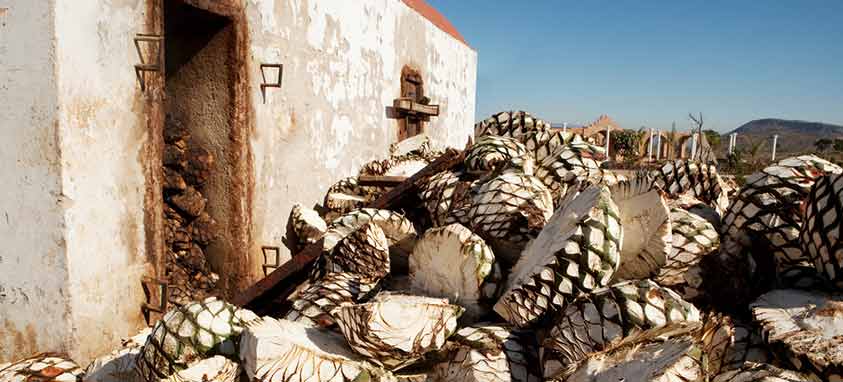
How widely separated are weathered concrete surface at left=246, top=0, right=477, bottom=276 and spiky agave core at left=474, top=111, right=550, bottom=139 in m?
1.25

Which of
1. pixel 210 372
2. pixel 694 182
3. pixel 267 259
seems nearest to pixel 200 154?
pixel 267 259

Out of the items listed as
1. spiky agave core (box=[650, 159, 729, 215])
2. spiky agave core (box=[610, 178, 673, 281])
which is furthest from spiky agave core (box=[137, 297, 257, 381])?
spiky agave core (box=[650, 159, 729, 215])

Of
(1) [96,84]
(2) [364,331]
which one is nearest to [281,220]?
(1) [96,84]

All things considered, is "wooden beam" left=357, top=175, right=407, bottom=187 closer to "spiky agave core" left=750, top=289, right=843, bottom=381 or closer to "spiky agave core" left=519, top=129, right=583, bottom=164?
"spiky agave core" left=519, top=129, right=583, bottom=164

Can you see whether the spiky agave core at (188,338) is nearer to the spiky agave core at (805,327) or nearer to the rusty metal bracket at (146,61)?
the rusty metal bracket at (146,61)

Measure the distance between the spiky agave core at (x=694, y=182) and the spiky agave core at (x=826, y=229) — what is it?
0.77 meters

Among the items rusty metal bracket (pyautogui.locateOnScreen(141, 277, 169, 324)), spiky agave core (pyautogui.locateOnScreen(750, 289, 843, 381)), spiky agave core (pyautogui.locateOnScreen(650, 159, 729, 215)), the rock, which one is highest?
spiky agave core (pyautogui.locateOnScreen(650, 159, 729, 215))

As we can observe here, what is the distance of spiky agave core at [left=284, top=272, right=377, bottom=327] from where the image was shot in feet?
6.27

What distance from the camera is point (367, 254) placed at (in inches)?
86.3

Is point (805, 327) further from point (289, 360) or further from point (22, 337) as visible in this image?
point (22, 337)

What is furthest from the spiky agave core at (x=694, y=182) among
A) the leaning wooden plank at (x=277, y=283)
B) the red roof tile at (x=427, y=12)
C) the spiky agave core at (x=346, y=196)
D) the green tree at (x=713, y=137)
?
the green tree at (x=713, y=137)

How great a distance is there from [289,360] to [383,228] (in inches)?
44.4

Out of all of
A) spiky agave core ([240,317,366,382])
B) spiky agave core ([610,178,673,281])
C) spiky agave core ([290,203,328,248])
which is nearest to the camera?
spiky agave core ([240,317,366,382])

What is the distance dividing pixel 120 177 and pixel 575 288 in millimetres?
1896
